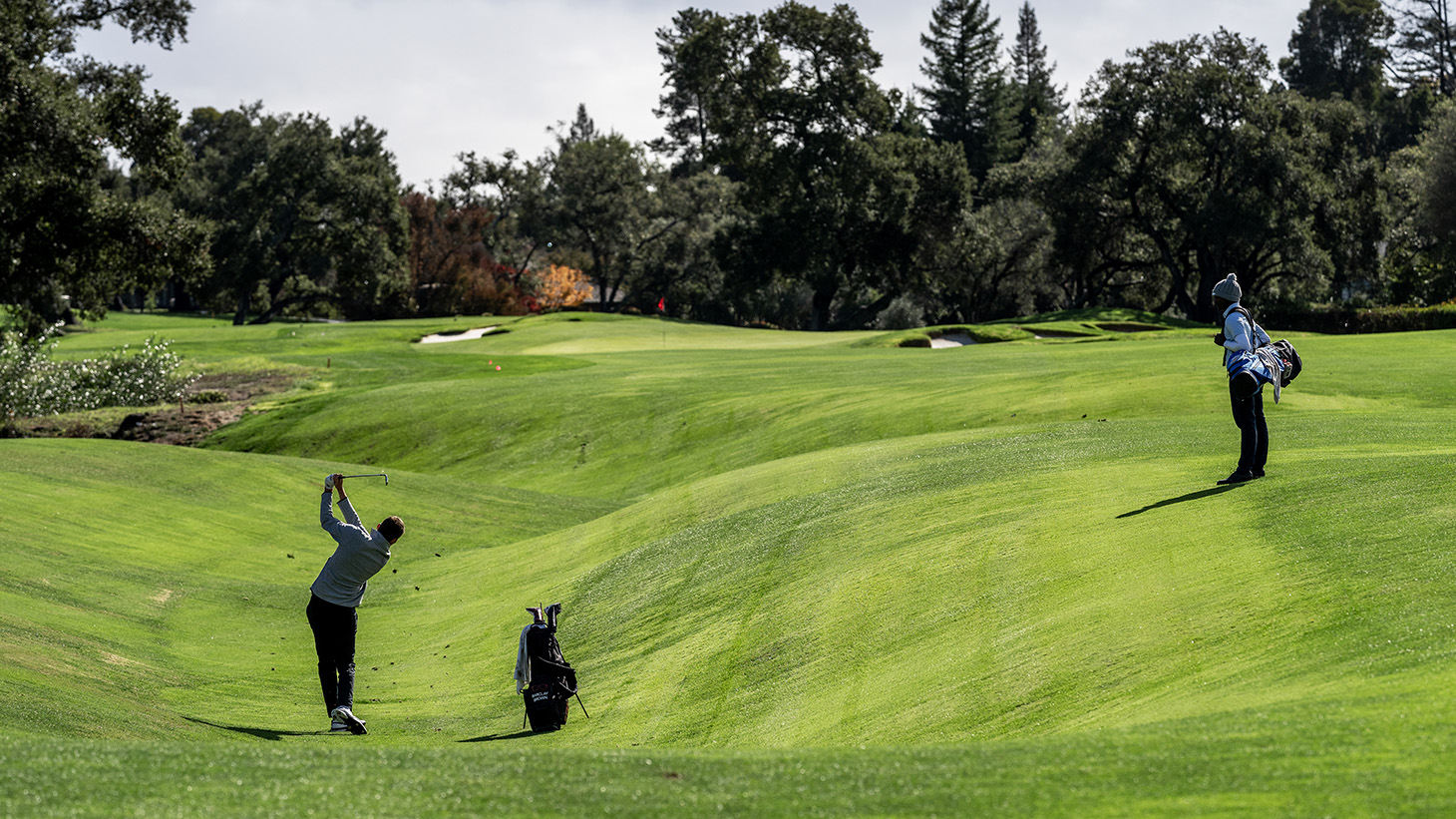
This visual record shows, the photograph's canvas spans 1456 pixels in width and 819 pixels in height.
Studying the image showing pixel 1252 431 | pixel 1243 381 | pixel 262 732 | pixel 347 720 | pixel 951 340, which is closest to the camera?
pixel 262 732

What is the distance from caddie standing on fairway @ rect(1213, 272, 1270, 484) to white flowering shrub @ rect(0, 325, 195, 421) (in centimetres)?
4126

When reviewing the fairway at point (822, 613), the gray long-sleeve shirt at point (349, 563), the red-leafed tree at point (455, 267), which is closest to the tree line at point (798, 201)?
the red-leafed tree at point (455, 267)

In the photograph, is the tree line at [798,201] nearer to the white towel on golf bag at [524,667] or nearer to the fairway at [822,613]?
the fairway at [822,613]

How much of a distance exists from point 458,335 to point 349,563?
66.6 m

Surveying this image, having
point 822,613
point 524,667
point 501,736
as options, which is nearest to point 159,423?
point 501,736

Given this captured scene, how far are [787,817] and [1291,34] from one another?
565 feet

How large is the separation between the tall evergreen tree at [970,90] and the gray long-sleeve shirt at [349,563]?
12069 centimetres

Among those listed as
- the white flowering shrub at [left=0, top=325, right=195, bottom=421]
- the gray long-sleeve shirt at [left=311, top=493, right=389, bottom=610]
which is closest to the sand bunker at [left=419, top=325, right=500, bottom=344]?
the white flowering shrub at [left=0, top=325, right=195, bottom=421]

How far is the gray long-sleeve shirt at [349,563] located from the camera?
13.9 m

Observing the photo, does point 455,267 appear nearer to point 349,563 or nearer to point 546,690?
point 349,563

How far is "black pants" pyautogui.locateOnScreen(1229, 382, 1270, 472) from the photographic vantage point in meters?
15.3


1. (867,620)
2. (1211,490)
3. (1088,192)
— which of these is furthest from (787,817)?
(1088,192)

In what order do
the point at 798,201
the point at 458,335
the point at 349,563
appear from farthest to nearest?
1. the point at 798,201
2. the point at 458,335
3. the point at 349,563

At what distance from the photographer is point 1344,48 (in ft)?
493
